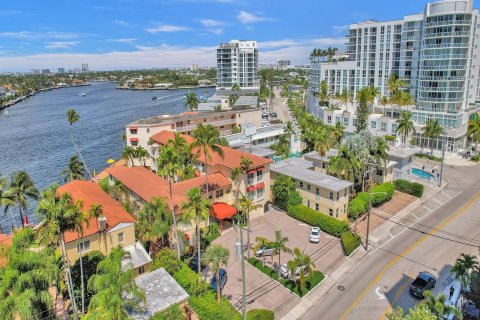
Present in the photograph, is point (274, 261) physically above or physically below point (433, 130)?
below

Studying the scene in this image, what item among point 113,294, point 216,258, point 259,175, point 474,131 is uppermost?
point 474,131

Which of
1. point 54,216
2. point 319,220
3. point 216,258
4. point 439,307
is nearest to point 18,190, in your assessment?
point 54,216

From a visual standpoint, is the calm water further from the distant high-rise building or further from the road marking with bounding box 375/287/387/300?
the road marking with bounding box 375/287/387/300

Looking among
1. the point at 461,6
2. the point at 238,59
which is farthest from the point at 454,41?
the point at 238,59

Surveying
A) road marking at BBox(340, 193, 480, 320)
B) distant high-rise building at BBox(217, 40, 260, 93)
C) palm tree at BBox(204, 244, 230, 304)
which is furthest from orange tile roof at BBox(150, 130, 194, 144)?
distant high-rise building at BBox(217, 40, 260, 93)

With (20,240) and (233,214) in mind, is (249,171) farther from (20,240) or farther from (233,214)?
(20,240)

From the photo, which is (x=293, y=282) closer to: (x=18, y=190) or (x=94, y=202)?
(x=94, y=202)
